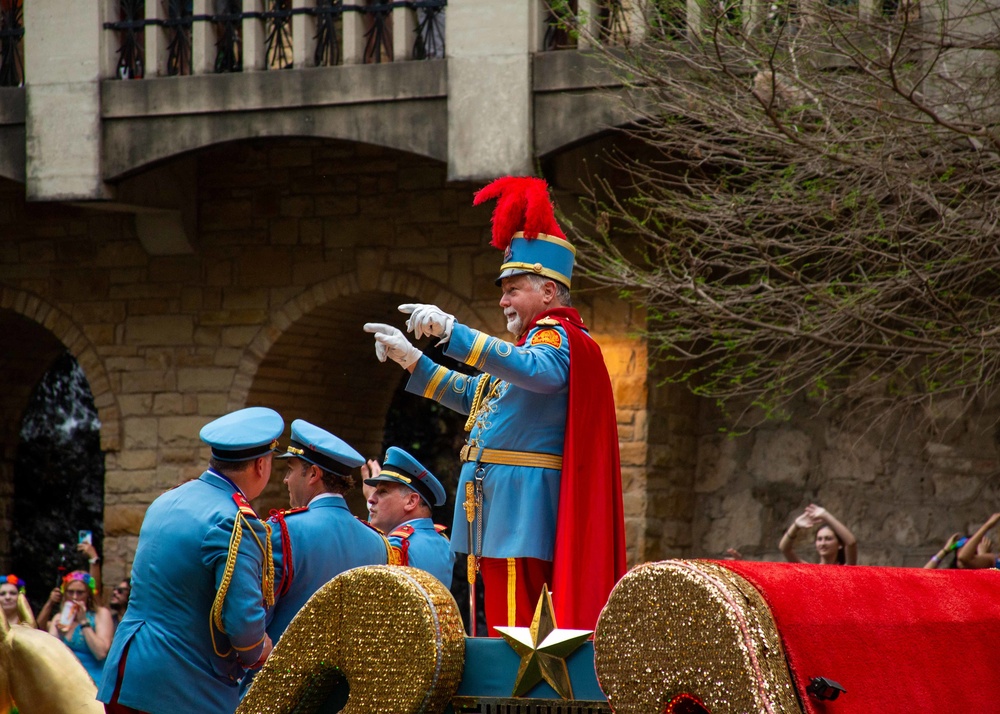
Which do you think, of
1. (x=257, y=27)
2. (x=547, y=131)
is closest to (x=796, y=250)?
(x=547, y=131)

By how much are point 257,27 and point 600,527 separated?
5.34 metres

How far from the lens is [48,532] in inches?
463

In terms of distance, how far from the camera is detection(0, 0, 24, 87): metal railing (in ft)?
29.0

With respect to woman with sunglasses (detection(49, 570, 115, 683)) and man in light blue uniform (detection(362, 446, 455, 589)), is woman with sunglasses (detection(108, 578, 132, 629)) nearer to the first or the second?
woman with sunglasses (detection(49, 570, 115, 683))

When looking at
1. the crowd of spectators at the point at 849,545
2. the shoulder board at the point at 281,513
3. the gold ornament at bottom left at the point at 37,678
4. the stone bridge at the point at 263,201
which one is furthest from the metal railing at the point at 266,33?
the gold ornament at bottom left at the point at 37,678

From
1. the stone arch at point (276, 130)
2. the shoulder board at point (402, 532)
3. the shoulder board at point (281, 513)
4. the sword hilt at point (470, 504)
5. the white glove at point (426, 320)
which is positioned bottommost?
the shoulder board at point (402, 532)

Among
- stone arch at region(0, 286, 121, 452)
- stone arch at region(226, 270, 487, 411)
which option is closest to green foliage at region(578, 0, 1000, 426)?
stone arch at region(226, 270, 487, 411)

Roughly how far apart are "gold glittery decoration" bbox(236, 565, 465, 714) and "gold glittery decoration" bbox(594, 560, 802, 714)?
35 cm

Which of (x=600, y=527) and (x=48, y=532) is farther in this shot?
(x=48, y=532)

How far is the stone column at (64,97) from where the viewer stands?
27.1ft

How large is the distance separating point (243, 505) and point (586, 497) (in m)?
0.87

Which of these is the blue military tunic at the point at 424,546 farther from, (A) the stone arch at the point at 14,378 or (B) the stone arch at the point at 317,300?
(A) the stone arch at the point at 14,378

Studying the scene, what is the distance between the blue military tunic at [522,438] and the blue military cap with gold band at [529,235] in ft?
0.69

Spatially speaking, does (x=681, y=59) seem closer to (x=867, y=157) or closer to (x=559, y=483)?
(x=867, y=157)
